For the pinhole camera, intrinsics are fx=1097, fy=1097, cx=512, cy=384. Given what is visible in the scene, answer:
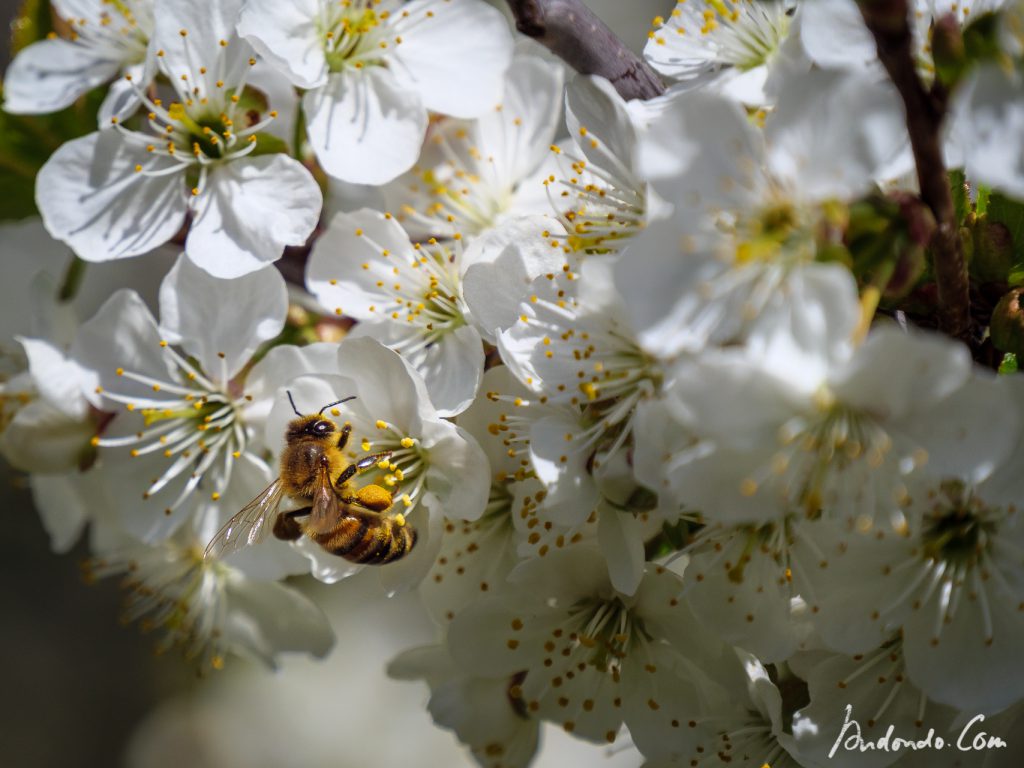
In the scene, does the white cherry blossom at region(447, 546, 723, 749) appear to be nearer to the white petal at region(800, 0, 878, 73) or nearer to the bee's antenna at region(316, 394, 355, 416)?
the bee's antenna at region(316, 394, 355, 416)

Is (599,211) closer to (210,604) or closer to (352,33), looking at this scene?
(352,33)

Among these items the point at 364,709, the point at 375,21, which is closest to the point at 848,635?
the point at 375,21

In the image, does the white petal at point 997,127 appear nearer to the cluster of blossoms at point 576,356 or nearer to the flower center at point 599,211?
the cluster of blossoms at point 576,356

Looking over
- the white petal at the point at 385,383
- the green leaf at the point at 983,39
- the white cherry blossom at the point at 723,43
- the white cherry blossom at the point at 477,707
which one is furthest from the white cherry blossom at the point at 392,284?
the green leaf at the point at 983,39

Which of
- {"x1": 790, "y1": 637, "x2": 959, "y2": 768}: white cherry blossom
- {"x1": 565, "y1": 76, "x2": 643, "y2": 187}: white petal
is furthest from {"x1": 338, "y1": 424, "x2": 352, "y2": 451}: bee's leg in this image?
{"x1": 790, "y1": 637, "x2": 959, "y2": 768}: white cherry blossom

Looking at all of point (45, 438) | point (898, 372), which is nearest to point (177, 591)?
point (45, 438)
